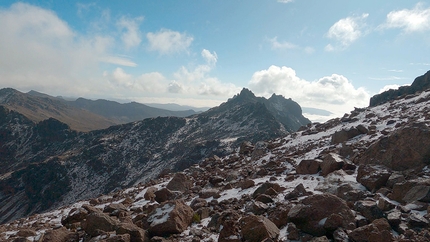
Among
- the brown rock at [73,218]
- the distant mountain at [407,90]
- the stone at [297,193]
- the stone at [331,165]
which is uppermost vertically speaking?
the distant mountain at [407,90]

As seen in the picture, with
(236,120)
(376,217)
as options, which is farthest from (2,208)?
(376,217)

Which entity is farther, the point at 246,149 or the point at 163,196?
the point at 246,149

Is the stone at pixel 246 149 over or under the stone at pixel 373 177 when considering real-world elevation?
under

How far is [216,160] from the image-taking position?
26.7 metres

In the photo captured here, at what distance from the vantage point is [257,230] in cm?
786

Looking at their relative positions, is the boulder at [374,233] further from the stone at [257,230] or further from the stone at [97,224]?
the stone at [97,224]

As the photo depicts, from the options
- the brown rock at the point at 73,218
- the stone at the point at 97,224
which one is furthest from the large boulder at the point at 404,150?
the brown rock at the point at 73,218

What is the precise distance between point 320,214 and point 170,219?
225 inches

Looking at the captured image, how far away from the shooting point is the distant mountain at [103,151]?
389 ft

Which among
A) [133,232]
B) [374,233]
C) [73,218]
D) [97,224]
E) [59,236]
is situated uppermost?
[374,233]

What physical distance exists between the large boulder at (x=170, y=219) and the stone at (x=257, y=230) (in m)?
2.86

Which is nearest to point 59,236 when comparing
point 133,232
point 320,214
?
point 133,232

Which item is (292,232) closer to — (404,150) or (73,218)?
(404,150)

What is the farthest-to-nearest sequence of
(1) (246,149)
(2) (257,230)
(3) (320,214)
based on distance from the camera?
1. (1) (246,149)
2. (3) (320,214)
3. (2) (257,230)
